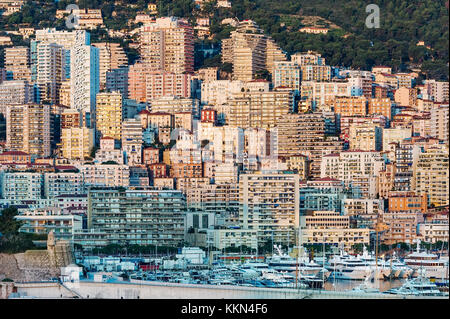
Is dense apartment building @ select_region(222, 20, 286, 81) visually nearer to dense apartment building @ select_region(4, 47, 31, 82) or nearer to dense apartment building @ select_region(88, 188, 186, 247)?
dense apartment building @ select_region(4, 47, 31, 82)

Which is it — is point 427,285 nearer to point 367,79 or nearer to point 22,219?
point 22,219

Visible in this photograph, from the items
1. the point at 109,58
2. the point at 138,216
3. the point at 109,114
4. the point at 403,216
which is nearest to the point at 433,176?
the point at 403,216

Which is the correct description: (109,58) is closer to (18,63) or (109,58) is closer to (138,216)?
(18,63)

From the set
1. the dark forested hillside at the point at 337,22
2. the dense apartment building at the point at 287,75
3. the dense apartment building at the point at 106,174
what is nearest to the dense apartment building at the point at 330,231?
the dark forested hillside at the point at 337,22

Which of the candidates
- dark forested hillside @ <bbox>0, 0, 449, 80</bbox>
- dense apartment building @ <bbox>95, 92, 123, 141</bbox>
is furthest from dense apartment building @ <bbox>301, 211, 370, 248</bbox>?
dense apartment building @ <bbox>95, 92, 123, 141</bbox>

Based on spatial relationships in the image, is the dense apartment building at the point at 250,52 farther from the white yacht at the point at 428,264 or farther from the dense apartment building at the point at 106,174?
the white yacht at the point at 428,264

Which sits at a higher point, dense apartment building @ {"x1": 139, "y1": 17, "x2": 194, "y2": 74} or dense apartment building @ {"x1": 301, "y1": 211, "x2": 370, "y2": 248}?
dense apartment building @ {"x1": 139, "y1": 17, "x2": 194, "y2": 74}
